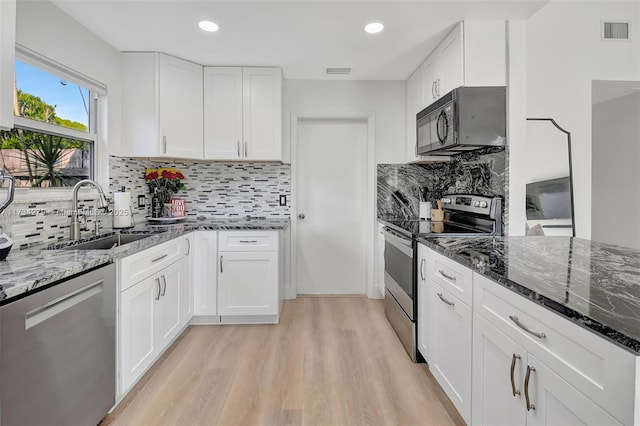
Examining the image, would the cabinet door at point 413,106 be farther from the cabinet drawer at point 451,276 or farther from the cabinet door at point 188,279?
the cabinet door at point 188,279

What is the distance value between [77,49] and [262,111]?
1470mm

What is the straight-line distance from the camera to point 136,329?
1.92m

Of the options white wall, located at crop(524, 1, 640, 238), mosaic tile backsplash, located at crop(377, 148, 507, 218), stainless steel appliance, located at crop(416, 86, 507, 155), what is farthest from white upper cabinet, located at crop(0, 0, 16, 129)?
white wall, located at crop(524, 1, 640, 238)

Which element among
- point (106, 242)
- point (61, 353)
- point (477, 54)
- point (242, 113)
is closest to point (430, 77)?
point (477, 54)

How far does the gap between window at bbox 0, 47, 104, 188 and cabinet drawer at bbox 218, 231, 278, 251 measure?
1.15m

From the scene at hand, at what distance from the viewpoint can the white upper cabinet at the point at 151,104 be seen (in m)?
2.91

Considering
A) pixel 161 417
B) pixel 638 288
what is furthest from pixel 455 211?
pixel 161 417

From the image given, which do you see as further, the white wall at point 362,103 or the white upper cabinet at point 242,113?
the white wall at point 362,103

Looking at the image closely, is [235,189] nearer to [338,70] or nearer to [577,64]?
[338,70]

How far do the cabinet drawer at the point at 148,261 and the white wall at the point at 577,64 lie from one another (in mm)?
3150

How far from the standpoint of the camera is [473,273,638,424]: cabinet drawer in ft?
2.33

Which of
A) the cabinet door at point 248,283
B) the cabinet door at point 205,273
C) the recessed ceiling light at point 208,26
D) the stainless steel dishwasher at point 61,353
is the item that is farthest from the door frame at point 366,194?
the stainless steel dishwasher at point 61,353

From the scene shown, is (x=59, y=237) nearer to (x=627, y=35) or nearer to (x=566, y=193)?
(x=566, y=193)

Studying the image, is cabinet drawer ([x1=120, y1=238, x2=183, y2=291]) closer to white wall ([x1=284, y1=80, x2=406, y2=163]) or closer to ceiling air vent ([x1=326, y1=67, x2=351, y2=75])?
white wall ([x1=284, y1=80, x2=406, y2=163])
